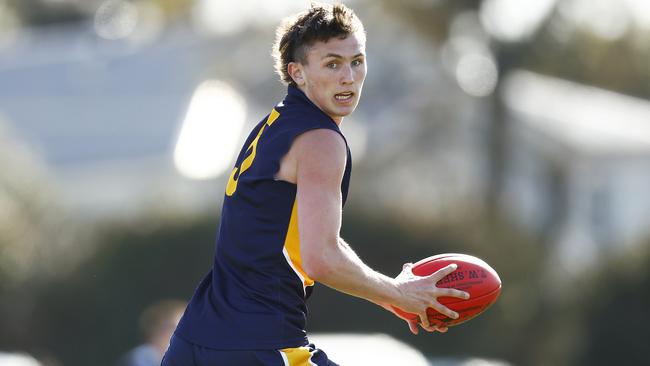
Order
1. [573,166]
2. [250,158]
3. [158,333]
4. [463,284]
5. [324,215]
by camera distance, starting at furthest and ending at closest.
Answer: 1. [573,166]
2. [158,333]
3. [463,284]
4. [250,158]
5. [324,215]

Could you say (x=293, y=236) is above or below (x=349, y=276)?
above

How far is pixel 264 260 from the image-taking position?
15.5ft

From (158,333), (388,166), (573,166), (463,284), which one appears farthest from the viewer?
(573,166)

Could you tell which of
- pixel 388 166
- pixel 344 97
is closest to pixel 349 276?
pixel 344 97

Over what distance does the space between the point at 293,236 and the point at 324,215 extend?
0.70ft

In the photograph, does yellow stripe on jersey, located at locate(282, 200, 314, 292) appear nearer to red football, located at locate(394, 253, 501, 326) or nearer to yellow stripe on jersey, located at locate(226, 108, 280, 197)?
yellow stripe on jersey, located at locate(226, 108, 280, 197)

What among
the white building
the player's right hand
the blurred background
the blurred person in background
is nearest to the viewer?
the player's right hand

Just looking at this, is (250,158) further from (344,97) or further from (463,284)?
(463,284)

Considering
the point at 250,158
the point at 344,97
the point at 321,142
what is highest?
the point at 344,97

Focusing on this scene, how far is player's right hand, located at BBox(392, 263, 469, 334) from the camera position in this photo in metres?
4.82

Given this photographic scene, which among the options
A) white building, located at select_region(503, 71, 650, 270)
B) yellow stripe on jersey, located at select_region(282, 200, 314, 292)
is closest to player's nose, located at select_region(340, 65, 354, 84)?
yellow stripe on jersey, located at select_region(282, 200, 314, 292)

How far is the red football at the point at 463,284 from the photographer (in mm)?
5023

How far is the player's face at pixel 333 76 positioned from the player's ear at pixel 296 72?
2 centimetres

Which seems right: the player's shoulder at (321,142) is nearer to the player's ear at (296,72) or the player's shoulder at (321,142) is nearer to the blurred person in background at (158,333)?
the player's ear at (296,72)
